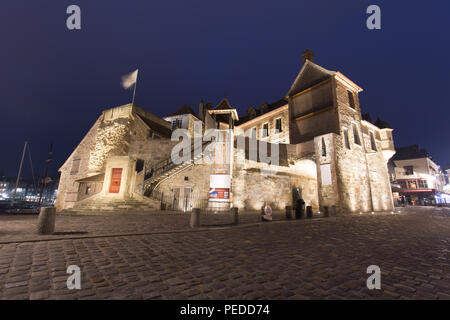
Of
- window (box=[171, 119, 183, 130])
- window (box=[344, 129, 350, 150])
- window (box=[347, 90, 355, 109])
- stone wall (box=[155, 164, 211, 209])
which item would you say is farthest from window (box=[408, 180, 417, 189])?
window (box=[171, 119, 183, 130])

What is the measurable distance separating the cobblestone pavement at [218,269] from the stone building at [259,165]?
32.6 feet

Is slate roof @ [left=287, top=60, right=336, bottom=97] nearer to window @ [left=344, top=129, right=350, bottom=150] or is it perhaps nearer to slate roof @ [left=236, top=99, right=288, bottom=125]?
slate roof @ [left=236, top=99, right=288, bottom=125]

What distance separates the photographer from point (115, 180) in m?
15.5

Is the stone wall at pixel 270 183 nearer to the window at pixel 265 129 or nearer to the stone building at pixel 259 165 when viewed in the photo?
the stone building at pixel 259 165

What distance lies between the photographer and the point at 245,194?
16.0m

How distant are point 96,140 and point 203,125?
44.4 feet

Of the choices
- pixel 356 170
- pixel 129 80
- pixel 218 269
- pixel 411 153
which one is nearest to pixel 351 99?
pixel 356 170

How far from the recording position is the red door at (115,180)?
15.4 meters

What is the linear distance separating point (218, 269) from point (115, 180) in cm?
1531

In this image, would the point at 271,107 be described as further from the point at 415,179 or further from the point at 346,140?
the point at 415,179

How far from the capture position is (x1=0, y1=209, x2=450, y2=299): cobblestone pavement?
2352 mm

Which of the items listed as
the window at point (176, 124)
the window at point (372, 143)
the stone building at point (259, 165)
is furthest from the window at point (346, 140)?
the window at point (176, 124)

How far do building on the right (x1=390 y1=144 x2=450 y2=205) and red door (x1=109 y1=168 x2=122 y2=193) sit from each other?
48.0 metres
